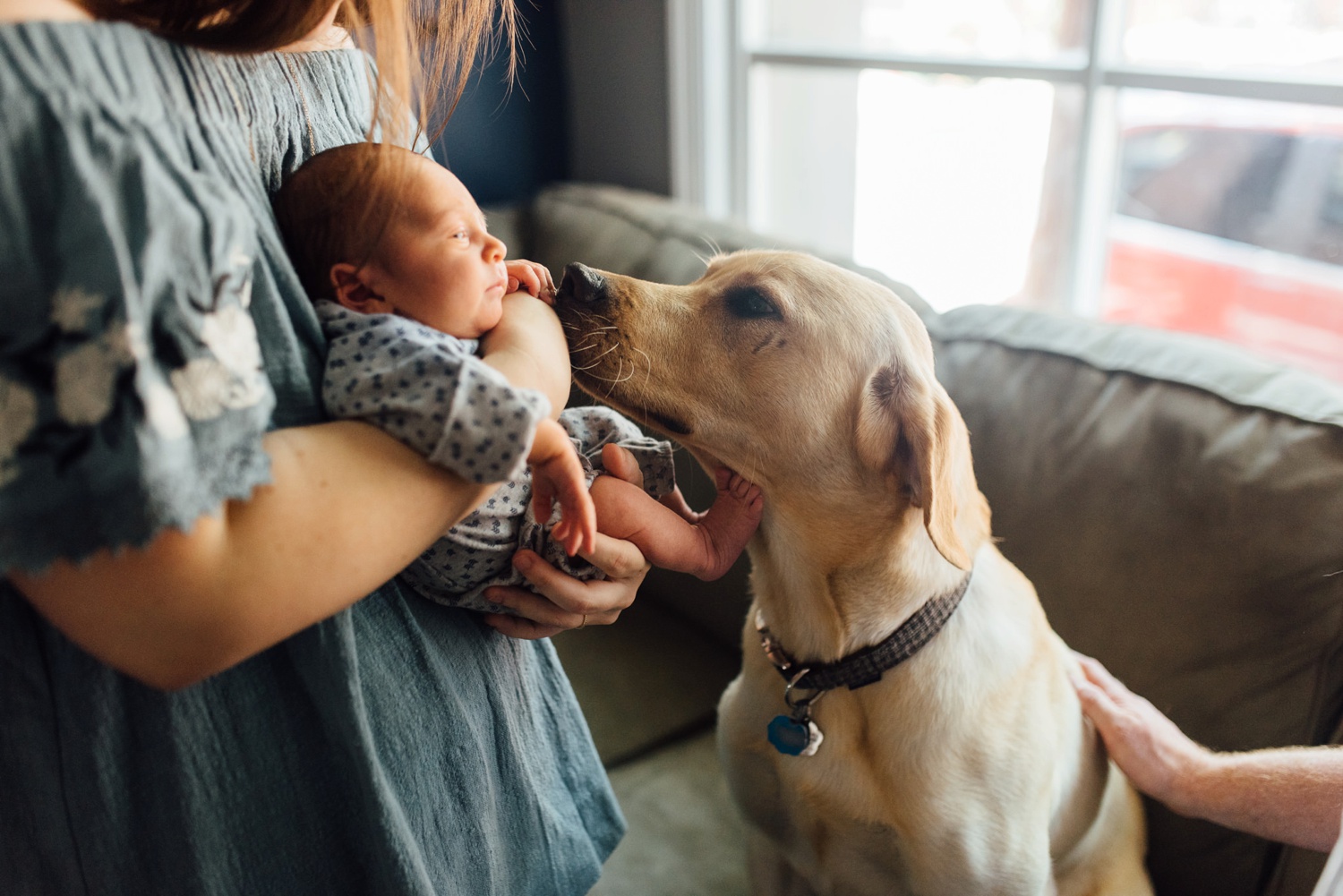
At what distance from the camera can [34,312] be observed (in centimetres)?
44

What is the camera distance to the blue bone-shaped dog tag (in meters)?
1.03

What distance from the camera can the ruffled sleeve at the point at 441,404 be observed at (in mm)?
540

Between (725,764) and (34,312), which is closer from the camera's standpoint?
(34,312)

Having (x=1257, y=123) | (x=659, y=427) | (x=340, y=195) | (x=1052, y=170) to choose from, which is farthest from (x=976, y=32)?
(x=340, y=195)

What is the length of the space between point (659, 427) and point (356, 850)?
0.49m

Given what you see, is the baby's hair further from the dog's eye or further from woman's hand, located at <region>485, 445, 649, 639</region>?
the dog's eye

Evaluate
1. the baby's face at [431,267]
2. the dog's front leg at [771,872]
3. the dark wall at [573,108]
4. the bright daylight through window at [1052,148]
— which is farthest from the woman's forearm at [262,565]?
the dark wall at [573,108]

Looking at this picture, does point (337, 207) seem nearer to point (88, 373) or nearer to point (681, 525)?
point (88, 373)

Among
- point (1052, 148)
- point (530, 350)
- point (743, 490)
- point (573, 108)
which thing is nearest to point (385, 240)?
point (530, 350)

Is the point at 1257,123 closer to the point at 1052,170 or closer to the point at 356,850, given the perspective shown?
the point at 1052,170

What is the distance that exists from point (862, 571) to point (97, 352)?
0.75 m

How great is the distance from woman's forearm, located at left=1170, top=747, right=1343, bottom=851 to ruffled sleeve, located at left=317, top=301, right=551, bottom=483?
80 centimetres

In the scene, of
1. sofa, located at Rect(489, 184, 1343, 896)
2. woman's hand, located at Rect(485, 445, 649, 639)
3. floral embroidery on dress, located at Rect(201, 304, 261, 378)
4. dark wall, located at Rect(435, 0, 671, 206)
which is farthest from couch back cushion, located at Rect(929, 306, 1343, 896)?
dark wall, located at Rect(435, 0, 671, 206)

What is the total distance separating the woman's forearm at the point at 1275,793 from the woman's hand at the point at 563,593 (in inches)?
25.4
